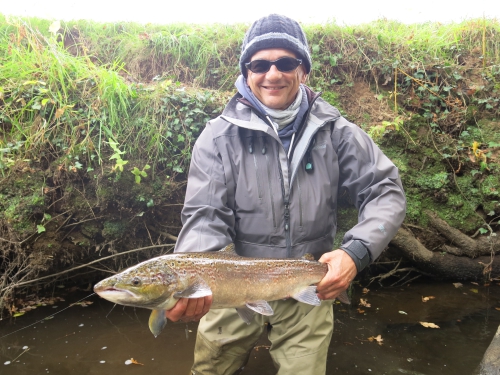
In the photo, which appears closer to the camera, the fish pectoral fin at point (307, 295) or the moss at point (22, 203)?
the fish pectoral fin at point (307, 295)

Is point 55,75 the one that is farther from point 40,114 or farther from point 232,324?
point 232,324

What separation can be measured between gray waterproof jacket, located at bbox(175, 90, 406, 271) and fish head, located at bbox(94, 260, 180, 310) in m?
0.44

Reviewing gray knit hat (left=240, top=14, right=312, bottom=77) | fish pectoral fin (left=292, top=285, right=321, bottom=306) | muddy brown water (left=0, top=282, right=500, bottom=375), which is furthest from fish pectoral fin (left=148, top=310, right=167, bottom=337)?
gray knit hat (left=240, top=14, right=312, bottom=77)

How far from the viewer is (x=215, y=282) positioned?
219cm

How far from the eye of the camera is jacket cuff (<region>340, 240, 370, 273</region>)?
7.86 feet

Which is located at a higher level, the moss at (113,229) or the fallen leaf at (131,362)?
the moss at (113,229)

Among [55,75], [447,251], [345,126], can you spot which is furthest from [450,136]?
[55,75]

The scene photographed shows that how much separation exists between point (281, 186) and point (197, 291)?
97 cm

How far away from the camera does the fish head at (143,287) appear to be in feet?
6.47

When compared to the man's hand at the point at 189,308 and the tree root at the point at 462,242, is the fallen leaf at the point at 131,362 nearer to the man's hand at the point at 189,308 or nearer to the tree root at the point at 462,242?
the man's hand at the point at 189,308

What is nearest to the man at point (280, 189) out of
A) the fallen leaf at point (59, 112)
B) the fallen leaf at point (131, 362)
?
the fallen leaf at point (131, 362)

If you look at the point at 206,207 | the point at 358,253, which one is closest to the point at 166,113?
the point at 206,207

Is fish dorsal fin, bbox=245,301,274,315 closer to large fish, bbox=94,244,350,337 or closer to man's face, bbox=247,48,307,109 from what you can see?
large fish, bbox=94,244,350,337

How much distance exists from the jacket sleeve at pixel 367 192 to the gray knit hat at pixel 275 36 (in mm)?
673
